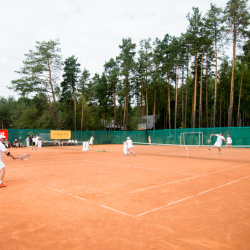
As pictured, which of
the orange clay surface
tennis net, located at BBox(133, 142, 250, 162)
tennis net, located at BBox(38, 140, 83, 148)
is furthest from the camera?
tennis net, located at BBox(38, 140, 83, 148)

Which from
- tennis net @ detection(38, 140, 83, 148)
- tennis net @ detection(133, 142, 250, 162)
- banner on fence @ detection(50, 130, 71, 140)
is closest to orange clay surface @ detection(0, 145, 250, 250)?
tennis net @ detection(133, 142, 250, 162)

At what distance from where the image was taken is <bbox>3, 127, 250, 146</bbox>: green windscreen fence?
2659 cm

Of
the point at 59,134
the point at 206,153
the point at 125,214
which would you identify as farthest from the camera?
the point at 59,134

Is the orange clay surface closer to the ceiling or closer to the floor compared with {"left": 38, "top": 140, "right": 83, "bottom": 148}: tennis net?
closer to the ceiling

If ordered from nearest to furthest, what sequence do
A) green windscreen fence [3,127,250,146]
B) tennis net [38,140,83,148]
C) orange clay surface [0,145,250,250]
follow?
orange clay surface [0,145,250,250] → green windscreen fence [3,127,250,146] → tennis net [38,140,83,148]

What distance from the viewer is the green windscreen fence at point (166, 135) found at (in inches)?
1047

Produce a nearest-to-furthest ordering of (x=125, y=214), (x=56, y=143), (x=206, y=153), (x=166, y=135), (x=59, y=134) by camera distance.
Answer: (x=125, y=214) → (x=206, y=153) → (x=166, y=135) → (x=59, y=134) → (x=56, y=143)

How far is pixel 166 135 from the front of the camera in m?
33.8

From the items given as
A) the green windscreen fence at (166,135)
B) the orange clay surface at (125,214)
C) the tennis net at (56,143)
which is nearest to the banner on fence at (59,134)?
the tennis net at (56,143)

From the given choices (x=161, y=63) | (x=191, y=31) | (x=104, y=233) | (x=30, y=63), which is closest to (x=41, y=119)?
(x=30, y=63)

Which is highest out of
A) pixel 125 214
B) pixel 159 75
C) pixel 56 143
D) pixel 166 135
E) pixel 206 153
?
pixel 159 75

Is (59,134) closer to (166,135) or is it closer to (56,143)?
(56,143)

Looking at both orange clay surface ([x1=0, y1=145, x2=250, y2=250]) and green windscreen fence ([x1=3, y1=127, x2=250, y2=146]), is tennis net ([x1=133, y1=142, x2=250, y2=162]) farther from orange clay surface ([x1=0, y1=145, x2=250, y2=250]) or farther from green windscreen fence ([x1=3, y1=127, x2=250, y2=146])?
orange clay surface ([x1=0, y1=145, x2=250, y2=250])

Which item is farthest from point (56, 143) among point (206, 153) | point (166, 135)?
point (206, 153)
